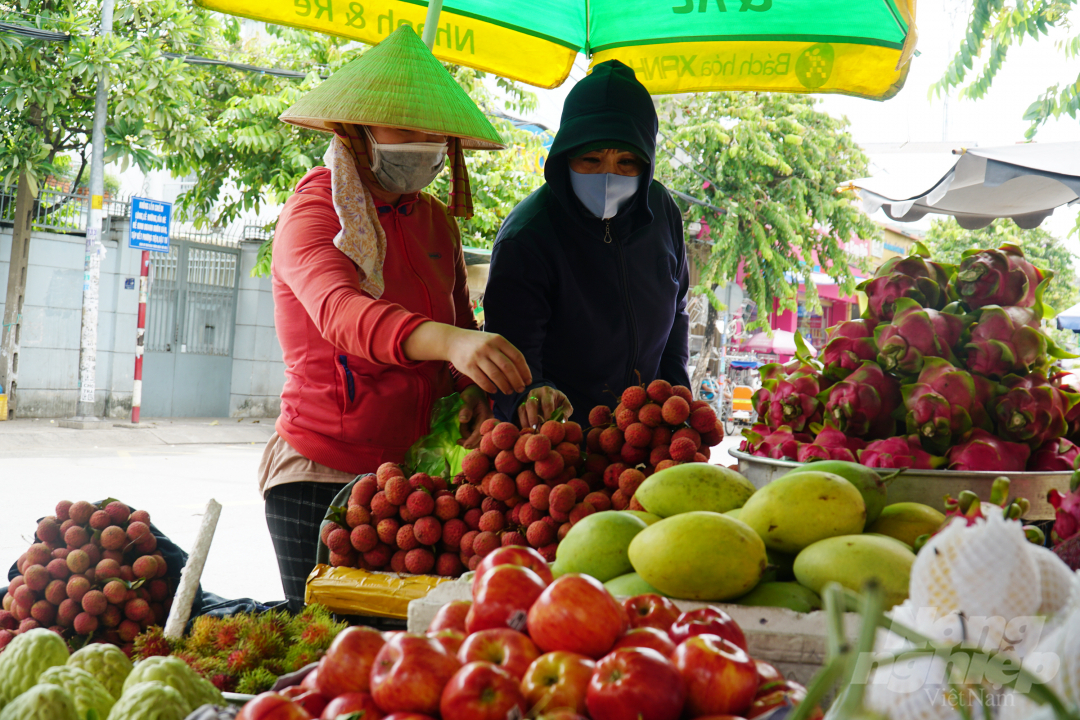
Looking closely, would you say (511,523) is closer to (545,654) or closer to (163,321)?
(545,654)

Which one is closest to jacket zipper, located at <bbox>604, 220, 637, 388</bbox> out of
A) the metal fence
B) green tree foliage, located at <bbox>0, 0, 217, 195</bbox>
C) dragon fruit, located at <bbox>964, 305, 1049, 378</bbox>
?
dragon fruit, located at <bbox>964, 305, 1049, 378</bbox>

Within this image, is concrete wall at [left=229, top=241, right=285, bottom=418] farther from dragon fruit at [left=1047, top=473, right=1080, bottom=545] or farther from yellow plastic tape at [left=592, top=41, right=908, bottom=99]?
dragon fruit at [left=1047, top=473, right=1080, bottom=545]

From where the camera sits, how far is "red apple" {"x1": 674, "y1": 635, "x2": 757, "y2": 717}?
863 mm

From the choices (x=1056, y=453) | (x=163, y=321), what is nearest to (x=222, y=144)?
(x=163, y=321)

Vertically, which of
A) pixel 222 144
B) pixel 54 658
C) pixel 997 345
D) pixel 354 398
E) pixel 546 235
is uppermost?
pixel 222 144

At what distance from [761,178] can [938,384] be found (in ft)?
40.2

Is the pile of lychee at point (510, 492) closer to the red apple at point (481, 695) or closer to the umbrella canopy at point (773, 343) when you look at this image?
the red apple at point (481, 695)

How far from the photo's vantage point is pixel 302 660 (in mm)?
1599

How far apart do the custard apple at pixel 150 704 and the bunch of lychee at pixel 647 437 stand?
103 centimetres

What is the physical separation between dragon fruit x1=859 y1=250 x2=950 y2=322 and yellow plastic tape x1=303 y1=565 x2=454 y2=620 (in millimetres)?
1233

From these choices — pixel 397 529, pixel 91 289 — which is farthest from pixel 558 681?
pixel 91 289

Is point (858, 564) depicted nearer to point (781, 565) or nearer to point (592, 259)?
point (781, 565)

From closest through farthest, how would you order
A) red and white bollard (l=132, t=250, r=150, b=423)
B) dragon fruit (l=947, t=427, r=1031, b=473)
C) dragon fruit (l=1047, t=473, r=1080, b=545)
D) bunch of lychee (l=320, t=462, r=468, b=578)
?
dragon fruit (l=1047, t=473, r=1080, b=545) < dragon fruit (l=947, t=427, r=1031, b=473) < bunch of lychee (l=320, t=462, r=468, b=578) < red and white bollard (l=132, t=250, r=150, b=423)

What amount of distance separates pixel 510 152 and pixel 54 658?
9605 mm
